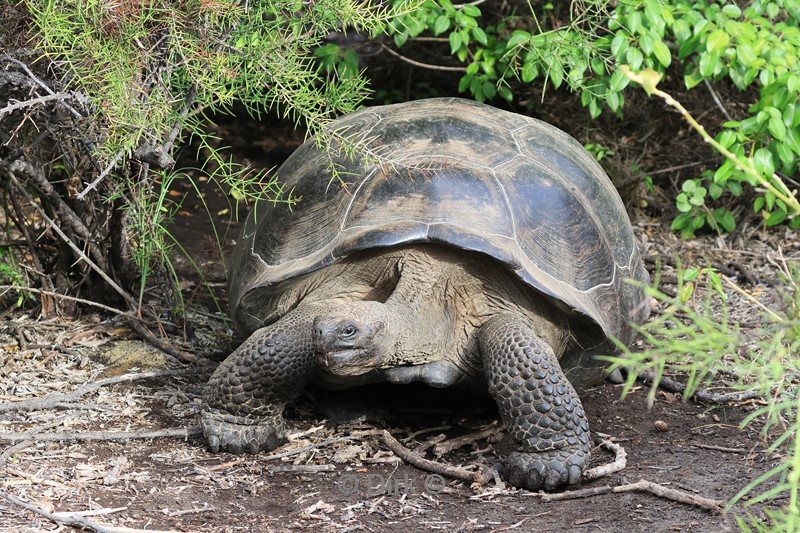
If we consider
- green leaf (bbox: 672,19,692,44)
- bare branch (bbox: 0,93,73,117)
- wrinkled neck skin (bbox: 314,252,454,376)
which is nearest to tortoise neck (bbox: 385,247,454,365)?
wrinkled neck skin (bbox: 314,252,454,376)

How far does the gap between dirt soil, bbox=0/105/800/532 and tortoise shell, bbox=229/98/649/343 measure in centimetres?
47

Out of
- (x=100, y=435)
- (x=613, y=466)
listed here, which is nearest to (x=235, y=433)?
(x=100, y=435)

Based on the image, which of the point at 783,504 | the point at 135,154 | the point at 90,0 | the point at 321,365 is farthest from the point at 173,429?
the point at 783,504

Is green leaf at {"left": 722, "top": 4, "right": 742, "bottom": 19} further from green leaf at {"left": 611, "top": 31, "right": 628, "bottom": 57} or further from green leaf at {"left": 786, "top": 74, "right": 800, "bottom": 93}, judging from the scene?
green leaf at {"left": 611, "top": 31, "right": 628, "bottom": 57}

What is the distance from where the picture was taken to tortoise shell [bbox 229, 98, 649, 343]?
11.8 feet

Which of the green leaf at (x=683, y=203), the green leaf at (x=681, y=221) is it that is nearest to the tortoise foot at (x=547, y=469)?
the green leaf at (x=683, y=203)

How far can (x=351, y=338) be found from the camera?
328 centimetres

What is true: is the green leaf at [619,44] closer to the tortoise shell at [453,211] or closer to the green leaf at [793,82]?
the tortoise shell at [453,211]

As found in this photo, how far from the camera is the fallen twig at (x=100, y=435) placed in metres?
3.47

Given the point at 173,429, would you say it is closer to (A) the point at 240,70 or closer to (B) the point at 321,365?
(B) the point at 321,365

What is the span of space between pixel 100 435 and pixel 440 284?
1.39 m

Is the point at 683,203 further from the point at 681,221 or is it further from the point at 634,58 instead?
the point at 634,58

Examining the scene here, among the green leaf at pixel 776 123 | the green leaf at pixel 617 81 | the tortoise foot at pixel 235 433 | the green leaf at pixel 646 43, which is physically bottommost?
the tortoise foot at pixel 235 433

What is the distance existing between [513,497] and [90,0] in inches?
86.2
